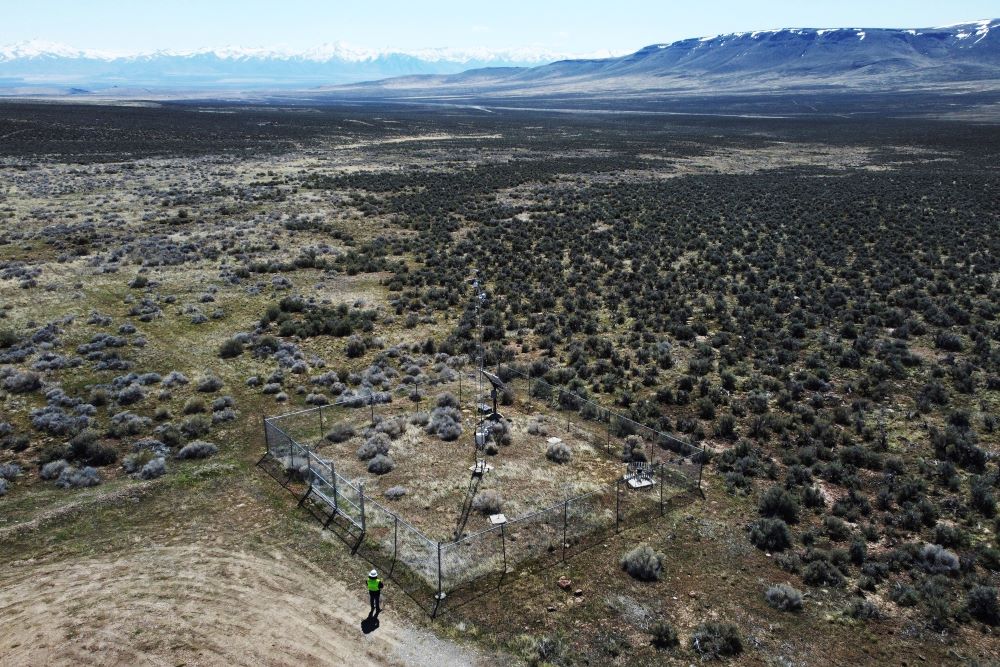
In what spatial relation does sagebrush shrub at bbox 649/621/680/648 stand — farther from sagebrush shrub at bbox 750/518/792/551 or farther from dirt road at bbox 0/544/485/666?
sagebrush shrub at bbox 750/518/792/551

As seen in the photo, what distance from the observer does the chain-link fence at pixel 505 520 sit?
14586 millimetres

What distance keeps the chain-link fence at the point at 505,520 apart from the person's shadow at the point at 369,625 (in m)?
1.09

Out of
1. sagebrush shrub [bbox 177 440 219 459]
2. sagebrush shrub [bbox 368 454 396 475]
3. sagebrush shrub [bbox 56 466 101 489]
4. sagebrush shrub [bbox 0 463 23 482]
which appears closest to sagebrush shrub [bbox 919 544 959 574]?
sagebrush shrub [bbox 368 454 396 475]

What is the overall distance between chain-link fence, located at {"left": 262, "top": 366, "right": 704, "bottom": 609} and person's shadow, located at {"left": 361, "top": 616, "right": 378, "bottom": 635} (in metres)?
1.09

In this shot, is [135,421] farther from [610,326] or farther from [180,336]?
[610,326]

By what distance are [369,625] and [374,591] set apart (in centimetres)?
69

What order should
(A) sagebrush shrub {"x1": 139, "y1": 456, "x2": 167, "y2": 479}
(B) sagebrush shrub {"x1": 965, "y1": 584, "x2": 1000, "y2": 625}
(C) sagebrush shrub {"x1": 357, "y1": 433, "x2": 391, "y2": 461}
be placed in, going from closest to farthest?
(B) sagebrush shrub {"x1": 965, "y1": 584, "x2": 1000, "y2": 625} → (A) sagebrush shrub {"x1": 139, "y1": 456, "x2": 167, "y2": 479} → (C) sagebrush shrub {"x1": 357, "y1": 433, "x2": 391, "y2": 461}

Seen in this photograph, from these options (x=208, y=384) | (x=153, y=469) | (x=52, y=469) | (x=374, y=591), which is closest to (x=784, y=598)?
(x=374, y=591)

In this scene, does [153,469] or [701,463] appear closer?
[153,469]

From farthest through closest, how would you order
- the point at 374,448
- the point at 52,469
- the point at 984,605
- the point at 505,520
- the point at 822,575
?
1. the point at 374,448
2. the point at 52,469
3. the point at 505,520
4. the point at 822,575
5. the point at 984,605

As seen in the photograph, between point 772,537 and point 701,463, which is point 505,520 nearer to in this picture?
point 701,463

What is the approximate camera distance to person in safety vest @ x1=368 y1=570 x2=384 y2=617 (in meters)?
12.6

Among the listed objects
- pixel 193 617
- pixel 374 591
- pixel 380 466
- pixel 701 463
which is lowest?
pixel 701 463

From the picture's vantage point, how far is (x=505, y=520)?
16.2 m
